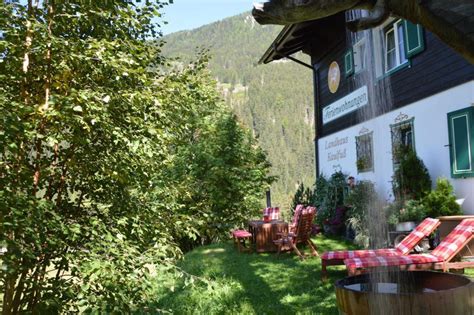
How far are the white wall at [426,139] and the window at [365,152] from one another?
0.53 ft

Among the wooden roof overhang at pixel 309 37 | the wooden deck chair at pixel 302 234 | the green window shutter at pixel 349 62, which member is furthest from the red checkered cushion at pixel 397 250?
the wooden roof overhang at pixel 309 37

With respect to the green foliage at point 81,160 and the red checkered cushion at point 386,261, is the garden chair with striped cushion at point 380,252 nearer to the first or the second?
the red checkered cushion at point 386,261

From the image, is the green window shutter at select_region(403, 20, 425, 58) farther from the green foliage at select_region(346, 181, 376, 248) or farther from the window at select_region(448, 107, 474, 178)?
the green foliage at select_region(346, 181, 376, 248)

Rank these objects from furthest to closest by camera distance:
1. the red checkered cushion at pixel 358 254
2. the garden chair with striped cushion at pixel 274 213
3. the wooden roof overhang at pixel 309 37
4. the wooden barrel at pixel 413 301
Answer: the wooden roof overhang at pixel 309 37
the garden chair with striped cushion at pixel 274 213
the red checkered cushion at pixel 358 254
the wooden barrel at pixel 413 301

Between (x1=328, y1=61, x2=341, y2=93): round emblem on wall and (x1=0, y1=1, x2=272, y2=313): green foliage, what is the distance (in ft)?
35.6

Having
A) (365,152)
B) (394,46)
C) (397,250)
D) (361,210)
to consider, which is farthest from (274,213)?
(397,250)

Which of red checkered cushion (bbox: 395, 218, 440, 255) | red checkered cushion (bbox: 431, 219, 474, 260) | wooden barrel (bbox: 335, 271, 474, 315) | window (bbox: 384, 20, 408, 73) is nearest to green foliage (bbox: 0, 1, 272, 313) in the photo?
wooden barrel (bbox: 335, 271, 474, 315)

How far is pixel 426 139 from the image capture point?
29.5ft

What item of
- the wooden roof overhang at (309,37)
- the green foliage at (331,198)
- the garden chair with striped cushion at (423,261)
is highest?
the wooden roof overhang at (309,37)

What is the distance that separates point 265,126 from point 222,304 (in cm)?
11836

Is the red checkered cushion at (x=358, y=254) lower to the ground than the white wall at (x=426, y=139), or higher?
lower

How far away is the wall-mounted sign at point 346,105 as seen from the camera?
12023 millimetres

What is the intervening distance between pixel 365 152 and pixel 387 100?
1.65 metres

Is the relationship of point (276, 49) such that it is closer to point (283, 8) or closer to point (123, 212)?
point (123, 212)
